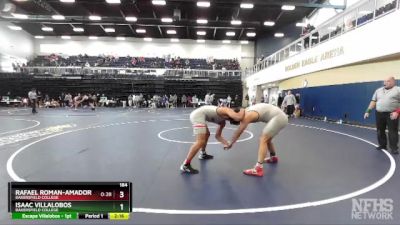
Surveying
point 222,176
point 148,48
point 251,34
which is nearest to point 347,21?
point 222,176

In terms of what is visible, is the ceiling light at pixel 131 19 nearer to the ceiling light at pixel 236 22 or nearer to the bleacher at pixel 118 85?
the bleacher at pixel 118 85

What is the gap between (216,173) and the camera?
17.5 feet

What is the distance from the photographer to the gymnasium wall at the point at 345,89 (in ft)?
41.5

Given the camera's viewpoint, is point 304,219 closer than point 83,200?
No

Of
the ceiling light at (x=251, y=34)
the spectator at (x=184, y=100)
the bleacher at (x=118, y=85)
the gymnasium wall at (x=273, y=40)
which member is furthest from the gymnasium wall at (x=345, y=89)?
the ceiling light at (x=251, y=34)

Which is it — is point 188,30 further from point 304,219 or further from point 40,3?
point 304,219

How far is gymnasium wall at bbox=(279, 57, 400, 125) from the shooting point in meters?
12.7

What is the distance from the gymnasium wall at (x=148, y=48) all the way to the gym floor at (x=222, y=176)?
3441 cm

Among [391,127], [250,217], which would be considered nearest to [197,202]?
[250,217]

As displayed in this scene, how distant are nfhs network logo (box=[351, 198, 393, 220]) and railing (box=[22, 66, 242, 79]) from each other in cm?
3240

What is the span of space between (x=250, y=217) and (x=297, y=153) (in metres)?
4.09

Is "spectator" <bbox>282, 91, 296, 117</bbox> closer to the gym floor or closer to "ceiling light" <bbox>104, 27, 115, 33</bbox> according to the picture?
the gym floor

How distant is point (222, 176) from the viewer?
202 inches

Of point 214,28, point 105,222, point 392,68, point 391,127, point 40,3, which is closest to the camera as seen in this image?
point 105,222
